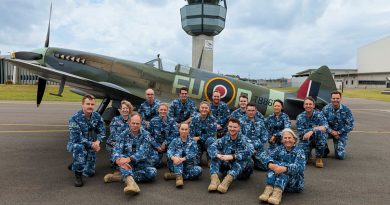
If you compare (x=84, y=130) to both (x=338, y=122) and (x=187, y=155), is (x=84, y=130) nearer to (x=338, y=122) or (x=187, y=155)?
(x=187, y=155)

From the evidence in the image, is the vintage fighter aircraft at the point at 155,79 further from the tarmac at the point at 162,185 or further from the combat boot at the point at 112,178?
the combat boot at the point at 112,178

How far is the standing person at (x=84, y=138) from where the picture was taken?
15.6 feet

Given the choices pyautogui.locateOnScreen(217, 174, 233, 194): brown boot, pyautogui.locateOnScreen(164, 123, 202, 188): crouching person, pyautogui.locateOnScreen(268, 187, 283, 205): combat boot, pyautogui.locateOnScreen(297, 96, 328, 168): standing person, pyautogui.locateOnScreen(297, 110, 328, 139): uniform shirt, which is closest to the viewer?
pyautogui.locateOnScreen(268, 187, 283, 205): combat boot

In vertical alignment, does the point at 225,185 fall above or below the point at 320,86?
below

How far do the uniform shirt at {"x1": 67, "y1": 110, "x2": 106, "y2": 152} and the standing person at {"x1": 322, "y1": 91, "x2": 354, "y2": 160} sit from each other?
15.6ft

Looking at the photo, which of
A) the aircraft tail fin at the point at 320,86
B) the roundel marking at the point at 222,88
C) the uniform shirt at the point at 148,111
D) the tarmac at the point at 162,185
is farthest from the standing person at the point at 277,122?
the aircraft tail fin at the point at 320,86

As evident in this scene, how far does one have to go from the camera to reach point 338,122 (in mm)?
6887

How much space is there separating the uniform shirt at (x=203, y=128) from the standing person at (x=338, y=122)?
2668mm

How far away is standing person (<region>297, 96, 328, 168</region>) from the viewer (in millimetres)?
6152

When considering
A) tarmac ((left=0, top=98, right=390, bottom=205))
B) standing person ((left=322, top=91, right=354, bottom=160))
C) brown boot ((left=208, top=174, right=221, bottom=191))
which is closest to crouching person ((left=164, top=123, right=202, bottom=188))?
tarmac ((left=0, top=98, right=390, bottom=205))

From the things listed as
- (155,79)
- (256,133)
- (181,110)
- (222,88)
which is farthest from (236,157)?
(155,79)

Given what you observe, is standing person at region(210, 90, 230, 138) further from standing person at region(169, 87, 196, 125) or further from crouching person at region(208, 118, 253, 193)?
crouching person at region(208, 118, 253, 193)

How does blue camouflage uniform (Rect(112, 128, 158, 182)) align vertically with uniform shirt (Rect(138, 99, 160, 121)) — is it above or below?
below

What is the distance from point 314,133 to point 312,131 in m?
0.12
